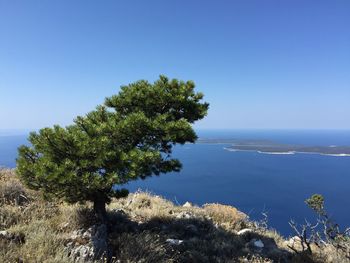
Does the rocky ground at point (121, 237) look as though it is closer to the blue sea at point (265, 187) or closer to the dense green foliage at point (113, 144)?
the dense green foliage at point (113, 144)

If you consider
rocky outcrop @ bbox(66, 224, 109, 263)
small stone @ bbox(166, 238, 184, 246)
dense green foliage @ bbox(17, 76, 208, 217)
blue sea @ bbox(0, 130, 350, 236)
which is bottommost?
blue sea @ bbox(0, 130, 350, 236)

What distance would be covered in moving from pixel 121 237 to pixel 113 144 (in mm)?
2073

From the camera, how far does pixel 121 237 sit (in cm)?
687

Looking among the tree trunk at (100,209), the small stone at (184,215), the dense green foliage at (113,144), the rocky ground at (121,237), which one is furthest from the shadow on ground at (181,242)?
the dense green foliage at (113,144)

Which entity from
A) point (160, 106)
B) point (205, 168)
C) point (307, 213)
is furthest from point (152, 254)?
point (205, 168)

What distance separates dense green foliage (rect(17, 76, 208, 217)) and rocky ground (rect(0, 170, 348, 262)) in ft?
2.73

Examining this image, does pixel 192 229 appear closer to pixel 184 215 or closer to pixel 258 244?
pixel 184 215

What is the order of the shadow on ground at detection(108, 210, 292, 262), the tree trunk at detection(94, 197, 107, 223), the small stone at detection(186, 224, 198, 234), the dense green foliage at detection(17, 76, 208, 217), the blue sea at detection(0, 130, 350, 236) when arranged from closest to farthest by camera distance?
the dense green foliage at detection(17, 76, 208, 217)
the shadow on ground at detection(108, 210, 292, 262)
the tree trunk at detection(94, 197, 107, 223)
the small stone at detection(186, 224, 198, 234)
the blue sea at detection(0, 130, 350, 236)

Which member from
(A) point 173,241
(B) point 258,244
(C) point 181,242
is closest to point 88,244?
(A) point 173,241

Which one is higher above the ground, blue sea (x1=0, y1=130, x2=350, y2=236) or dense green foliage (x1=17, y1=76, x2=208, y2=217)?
dense green foliage (x1=17, y1=76, x2=208, y2=217)

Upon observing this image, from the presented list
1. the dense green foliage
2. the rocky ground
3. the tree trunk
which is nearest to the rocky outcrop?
the rocky ground

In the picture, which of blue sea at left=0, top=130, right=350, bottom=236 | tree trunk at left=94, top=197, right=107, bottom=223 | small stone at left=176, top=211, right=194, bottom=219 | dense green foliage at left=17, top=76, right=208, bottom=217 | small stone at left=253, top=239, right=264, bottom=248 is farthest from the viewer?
blue sea at left=0, top=130, right=350, bottom=236

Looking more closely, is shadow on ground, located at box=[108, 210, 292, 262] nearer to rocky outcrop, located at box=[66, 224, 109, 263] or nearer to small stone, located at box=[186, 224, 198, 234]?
small stone, located at box=[186, 224, 198, 234]

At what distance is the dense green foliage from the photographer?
5.96 meters
